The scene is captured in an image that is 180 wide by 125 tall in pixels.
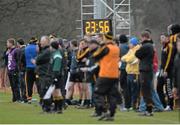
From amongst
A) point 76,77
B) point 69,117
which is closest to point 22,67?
point 76,77

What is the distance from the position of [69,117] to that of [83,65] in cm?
379

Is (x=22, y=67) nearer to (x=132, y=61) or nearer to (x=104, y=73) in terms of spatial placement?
(x=132, y=61)

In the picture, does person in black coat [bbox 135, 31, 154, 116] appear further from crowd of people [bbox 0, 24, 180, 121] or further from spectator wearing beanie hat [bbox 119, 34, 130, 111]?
spectator wearing beanie hat [bbox 119, 34, 130, 111]

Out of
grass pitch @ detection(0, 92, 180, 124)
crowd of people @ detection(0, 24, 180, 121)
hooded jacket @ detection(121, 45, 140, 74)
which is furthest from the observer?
hooded jacket @ detection(121, 45, 140, 74)

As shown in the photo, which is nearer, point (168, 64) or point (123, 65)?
point (168, 64)

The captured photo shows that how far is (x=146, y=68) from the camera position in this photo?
18.9m

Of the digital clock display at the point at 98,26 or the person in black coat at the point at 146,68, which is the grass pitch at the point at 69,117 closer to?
the person in black coat at the point at 146,68

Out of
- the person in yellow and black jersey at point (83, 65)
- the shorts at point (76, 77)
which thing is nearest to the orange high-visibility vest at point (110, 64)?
the person in yellow and black jersey at point (83, 65)

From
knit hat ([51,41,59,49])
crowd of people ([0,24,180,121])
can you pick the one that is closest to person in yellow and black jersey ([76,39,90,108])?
crowd of people ([0,24,180,121])

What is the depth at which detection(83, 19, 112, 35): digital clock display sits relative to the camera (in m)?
26.8

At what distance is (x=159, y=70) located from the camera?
21.6 m

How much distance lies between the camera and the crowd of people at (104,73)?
1741 cm

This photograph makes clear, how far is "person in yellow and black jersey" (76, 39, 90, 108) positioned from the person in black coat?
287cm

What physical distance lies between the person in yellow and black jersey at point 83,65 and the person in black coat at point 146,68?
287 centimetres
